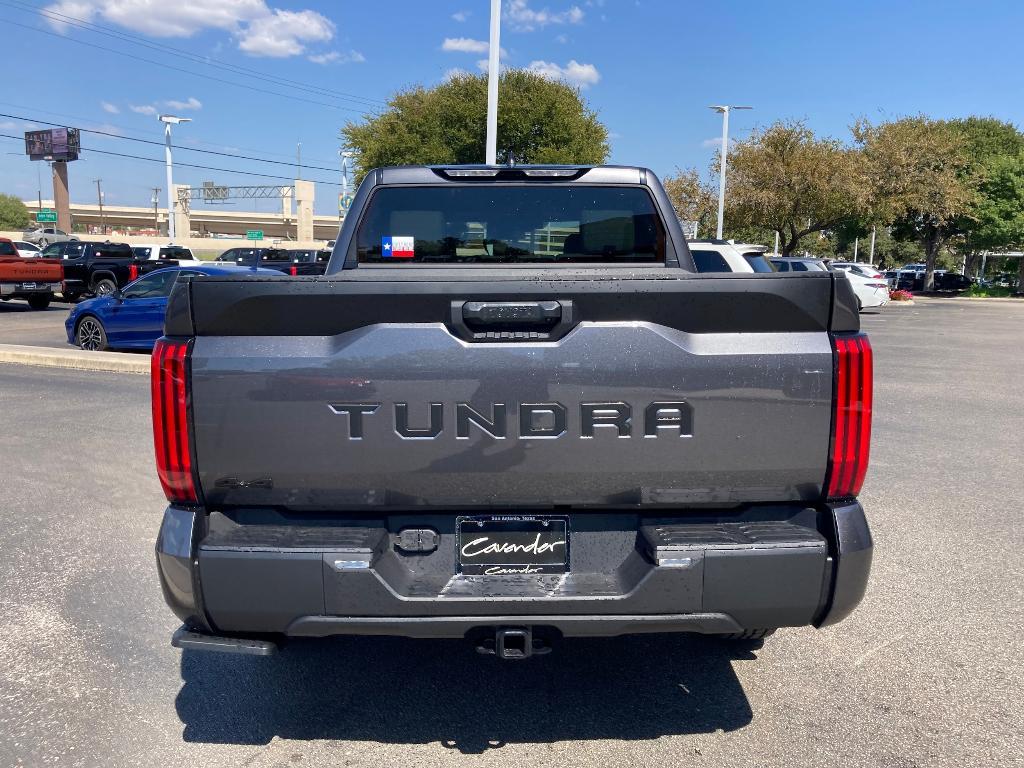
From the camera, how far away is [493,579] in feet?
9.52

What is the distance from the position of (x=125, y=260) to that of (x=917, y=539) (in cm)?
2681

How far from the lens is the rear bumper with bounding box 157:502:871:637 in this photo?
278 centimetres

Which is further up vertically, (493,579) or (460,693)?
(493,579)

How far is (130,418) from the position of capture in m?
9.38

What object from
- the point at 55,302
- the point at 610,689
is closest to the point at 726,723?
the point at 610,689

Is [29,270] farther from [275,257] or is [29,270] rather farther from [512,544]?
[512,544]

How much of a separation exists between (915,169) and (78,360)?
138 ft

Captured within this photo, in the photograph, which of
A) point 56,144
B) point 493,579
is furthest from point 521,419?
point 56,144

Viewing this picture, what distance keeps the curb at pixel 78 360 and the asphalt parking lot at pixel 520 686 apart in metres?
7.09

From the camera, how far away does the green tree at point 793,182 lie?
1604 inches

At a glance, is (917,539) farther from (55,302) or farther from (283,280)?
(55,302)

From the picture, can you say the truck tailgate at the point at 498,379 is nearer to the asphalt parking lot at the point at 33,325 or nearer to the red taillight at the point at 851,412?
the red taillight at the point at 851,412

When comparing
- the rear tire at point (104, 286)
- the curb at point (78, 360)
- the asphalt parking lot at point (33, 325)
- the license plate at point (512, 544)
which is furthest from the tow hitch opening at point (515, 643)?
the rear tire at point (104, 286)

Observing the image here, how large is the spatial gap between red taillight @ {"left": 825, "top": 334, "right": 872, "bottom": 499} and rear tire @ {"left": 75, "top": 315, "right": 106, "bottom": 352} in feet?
46.8
